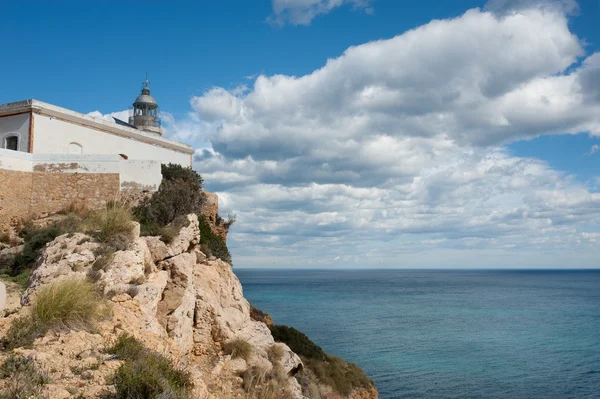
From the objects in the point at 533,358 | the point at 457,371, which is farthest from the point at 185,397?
the point at 533,358

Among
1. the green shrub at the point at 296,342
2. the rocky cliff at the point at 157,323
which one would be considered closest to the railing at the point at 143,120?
the green shrub at the point at 296,342

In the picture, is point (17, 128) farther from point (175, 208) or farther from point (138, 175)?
point (175, 208)

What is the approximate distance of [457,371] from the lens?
3044 cm

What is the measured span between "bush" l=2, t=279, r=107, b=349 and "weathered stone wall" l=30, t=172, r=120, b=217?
10.9 metres

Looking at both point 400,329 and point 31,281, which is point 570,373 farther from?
point 31,281

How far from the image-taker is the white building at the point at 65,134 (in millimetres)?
20141

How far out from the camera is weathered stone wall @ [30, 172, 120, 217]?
1786 centimetres

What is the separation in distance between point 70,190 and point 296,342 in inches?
474

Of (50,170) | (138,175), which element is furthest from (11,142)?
(138,175)

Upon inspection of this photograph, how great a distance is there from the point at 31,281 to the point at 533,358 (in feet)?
114

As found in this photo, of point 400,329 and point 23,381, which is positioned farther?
point 400,329

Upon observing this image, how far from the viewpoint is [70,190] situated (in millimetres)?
18000

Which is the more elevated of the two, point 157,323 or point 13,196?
point 13,196

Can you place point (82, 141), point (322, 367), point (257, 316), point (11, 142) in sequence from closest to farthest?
point (11, 142) < point (257, 316) < point (322, 367) < point (82, 141)
